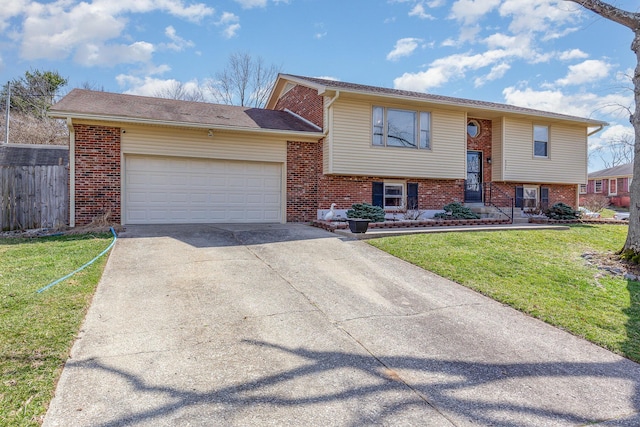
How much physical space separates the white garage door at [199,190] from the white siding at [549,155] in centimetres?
925

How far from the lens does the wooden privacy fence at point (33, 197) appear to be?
962 cm

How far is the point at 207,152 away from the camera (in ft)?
37.0

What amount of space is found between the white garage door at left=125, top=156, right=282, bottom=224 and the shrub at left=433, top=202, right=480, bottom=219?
568 centimetres

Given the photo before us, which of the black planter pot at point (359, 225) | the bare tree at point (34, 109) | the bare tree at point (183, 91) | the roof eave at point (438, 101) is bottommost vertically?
the black planter pot at point (359, 225)

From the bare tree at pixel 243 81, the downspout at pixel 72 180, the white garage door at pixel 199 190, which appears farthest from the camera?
the bare tree at pixel 243 81

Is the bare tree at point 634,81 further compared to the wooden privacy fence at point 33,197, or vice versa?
the wooden privacy fence at point 33,197

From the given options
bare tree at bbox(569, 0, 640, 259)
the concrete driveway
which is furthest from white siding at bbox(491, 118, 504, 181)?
the concrete driveway

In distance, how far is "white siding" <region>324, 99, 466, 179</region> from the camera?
467 inches

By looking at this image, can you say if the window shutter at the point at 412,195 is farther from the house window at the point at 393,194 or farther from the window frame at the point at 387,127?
the window frame at the point at 387,127

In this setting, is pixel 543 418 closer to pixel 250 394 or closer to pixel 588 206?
pixel 250 394

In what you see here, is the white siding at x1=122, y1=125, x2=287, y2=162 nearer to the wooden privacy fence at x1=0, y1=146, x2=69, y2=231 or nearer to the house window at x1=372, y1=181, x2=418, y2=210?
the wooden privacy fence at x1=0, y1=146, x2=69, y2=231

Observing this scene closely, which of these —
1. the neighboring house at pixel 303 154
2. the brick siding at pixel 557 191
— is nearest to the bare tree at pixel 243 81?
the neighboring house at pixel 303 154

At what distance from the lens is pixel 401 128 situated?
12.8 metres

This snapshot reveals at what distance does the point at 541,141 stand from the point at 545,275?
11218mm
